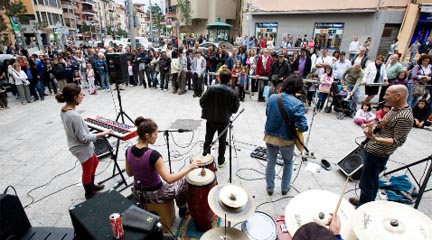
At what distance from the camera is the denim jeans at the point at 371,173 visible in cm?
300

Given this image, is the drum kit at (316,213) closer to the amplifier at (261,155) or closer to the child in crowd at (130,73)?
the amplifier at (261,155)

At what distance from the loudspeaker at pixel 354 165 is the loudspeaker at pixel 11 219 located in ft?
15.3

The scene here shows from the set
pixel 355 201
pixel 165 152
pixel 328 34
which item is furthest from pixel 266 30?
pixel 355 201

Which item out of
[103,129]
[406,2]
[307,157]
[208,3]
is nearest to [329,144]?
[307,157]

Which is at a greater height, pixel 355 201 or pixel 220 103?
pixel 220 103

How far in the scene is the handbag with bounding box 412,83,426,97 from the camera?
263 inches

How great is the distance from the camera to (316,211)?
6.12 ft

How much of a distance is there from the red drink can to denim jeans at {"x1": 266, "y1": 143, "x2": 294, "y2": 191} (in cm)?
238

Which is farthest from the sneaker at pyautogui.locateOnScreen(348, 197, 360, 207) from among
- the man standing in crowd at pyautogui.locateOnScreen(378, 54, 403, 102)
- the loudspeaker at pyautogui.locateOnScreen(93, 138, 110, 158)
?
the man standing in crowd at pyautogui.locateOnScreen(378, 54, 403, 102)

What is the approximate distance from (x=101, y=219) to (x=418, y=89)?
847 centimetres

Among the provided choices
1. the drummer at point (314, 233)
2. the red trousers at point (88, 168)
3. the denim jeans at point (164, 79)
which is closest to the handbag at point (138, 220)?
the drummer at point (314, 233)

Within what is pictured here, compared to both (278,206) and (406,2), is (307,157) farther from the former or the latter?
(406,2)

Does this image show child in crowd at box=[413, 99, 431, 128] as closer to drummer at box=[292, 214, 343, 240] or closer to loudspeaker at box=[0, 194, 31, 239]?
drummer at box=[292, 214, 343, 240]

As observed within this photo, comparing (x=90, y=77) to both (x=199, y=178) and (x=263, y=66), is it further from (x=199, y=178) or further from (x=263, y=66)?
(x=199, y=178)
